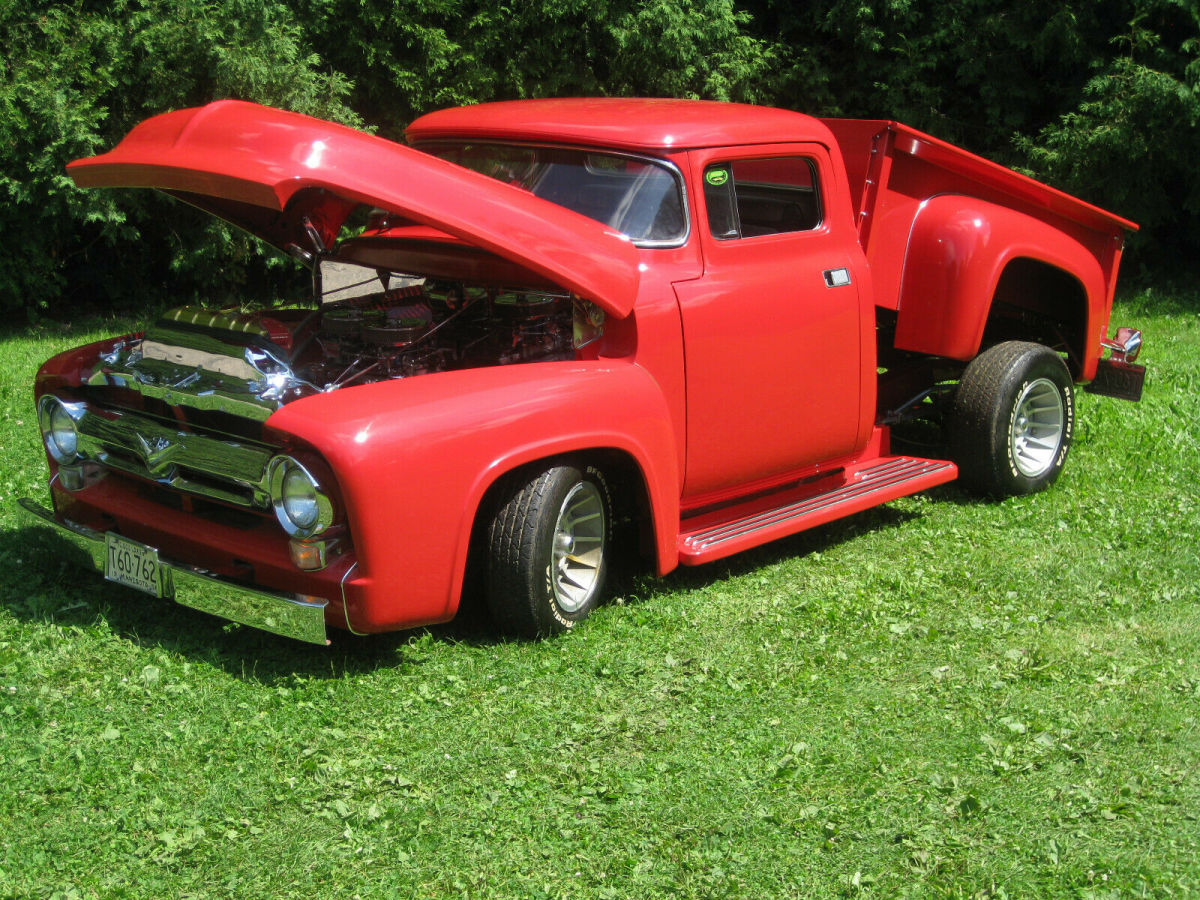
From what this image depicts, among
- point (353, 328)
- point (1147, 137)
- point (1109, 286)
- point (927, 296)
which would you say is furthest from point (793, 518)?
point (1147, 137)

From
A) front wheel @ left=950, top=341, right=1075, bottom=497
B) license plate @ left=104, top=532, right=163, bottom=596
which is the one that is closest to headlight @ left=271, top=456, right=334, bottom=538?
license plate @ left=104, top=532, right=163, bottom=596

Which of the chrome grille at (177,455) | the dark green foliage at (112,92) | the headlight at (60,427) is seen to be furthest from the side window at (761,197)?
the dark green foliage at (112,92)

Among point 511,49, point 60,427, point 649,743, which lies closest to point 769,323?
point 649,743

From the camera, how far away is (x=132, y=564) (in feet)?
14.5

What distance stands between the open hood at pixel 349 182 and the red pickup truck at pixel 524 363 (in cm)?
1

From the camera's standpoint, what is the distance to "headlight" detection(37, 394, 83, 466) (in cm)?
483

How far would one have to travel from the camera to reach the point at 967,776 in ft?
12.5

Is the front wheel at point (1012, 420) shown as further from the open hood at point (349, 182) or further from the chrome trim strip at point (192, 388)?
the chrome trim strip at point (192, 388)

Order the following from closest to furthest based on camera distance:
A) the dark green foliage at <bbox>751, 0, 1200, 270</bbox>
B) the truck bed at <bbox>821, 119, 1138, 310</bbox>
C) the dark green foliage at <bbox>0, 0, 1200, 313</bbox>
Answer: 1. the truck bed at <bbox>821, 119, 1138, 310</bbox>
2. the dark green foliage at <bbox>0, 0, 1200, 313</bbox>
3. the dark green foliage at <bbox>751, 0, 1200, 270</bbox>

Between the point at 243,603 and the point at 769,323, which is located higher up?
the point at 769,323

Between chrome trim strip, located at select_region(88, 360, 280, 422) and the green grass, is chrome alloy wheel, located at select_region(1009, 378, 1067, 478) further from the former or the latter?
chrome trim strip, located at select_region(88, 360, 280, 422)

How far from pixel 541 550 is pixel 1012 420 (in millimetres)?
3183

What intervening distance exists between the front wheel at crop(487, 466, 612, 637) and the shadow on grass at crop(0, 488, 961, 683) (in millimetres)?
203

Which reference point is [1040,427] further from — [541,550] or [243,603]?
[243,603]
